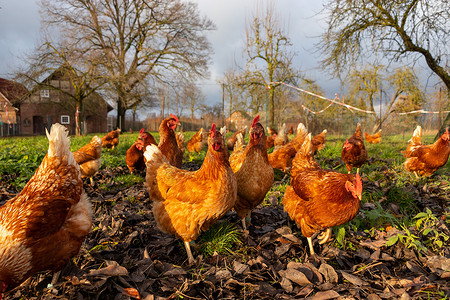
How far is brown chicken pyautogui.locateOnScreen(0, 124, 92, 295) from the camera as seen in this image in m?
1.92

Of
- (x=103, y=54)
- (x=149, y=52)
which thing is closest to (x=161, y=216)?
(x=103, y=54)

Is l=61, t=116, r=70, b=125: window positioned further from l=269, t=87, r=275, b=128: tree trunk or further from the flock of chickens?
the flock of chickens

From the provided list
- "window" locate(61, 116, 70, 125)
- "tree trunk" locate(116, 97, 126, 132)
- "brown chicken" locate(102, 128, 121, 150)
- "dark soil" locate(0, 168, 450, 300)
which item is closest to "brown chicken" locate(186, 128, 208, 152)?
"brown chicken" locate(102, 128, 121, 150)

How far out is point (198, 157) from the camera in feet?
28.5

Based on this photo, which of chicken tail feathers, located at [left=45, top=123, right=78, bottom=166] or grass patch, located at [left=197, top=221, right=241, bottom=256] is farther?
grass patch, located at [left=197, top=221, right=241, bottom=256]

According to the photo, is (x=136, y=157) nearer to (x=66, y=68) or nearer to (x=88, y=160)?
(x=88, y=160)

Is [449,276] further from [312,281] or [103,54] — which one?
[103,54]

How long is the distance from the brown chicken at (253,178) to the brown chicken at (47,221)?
71.3 inches

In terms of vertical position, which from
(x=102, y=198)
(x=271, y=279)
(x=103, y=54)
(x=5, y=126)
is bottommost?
(x=271, y=279)

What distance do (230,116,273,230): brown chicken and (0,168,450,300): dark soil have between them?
38 centimetres

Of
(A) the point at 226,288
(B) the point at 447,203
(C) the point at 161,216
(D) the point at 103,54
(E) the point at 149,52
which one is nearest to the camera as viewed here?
(A) the point at 226,288

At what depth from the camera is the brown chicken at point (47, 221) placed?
1923 millimetres

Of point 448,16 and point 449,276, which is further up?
point 448,16

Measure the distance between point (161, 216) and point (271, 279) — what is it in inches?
55.2
